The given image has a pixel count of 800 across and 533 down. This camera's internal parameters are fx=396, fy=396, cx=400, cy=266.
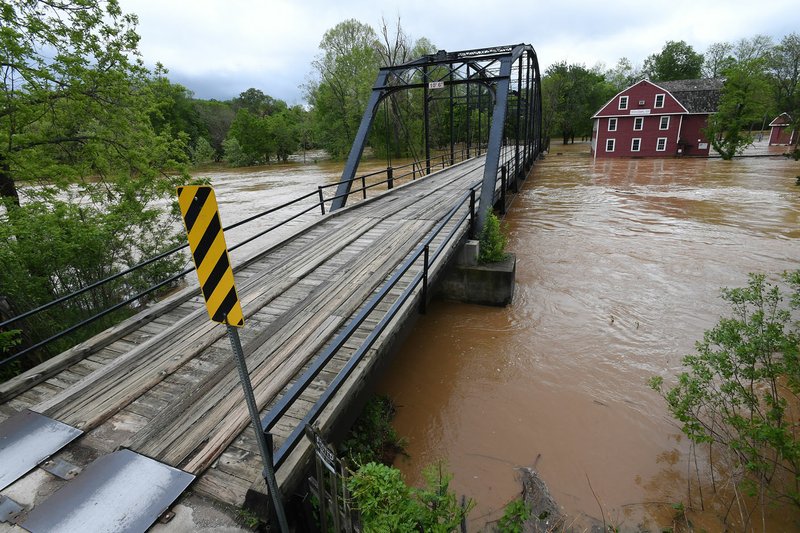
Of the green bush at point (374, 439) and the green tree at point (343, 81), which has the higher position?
the green tree at point (343, 81)

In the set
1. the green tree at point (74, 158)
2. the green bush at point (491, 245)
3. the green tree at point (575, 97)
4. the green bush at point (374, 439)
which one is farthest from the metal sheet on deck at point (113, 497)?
the green tree at point (575, 97)

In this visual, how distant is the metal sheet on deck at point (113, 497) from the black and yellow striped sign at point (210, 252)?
1500 millimetres

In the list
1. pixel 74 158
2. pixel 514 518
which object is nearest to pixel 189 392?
pixel 514 518

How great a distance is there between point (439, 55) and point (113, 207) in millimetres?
11640

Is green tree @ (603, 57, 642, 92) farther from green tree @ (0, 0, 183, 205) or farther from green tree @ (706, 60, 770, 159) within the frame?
green tree @ (0, 0, 183, 205)

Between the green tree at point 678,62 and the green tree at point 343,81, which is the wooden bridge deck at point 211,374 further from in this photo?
the green tree at point 678,62

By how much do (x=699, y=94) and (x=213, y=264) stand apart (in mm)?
47767

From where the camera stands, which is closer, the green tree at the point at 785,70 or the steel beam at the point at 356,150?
the steel beam at the point at 356,150

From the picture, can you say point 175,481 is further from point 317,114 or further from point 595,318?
point 317,114

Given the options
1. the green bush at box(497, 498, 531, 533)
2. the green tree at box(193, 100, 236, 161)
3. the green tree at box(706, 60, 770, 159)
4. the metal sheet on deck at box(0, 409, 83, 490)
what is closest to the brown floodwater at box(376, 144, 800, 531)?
the green bush at box(497, 498, 531, 533)

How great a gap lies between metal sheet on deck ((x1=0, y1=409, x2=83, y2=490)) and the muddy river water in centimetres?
321

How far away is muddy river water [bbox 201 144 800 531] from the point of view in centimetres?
427

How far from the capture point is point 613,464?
4.44 metres

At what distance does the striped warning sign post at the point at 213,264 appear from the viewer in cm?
201
